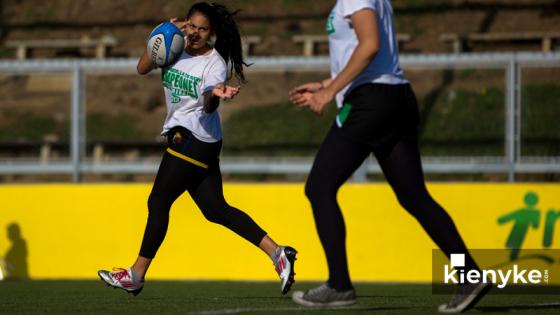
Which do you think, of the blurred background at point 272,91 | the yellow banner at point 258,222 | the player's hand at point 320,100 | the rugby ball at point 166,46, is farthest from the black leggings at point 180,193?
the yellow banner at point 258,222

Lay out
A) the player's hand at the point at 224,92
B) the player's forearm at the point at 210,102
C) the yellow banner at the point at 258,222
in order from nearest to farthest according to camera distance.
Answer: the player's hand at the point at 224,92 → the player's forearm at the point at 210,102 → the yellow banner at the point at 258,222

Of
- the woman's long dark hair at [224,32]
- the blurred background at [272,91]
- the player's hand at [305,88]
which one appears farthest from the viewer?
the blurred background at [272,91]

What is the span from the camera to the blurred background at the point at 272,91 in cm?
1238

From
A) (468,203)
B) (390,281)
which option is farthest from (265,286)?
(468,203)

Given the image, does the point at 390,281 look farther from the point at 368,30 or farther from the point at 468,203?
the point at 368,30

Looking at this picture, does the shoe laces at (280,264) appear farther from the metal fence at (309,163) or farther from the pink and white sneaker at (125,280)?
the metal fence at (309,163)

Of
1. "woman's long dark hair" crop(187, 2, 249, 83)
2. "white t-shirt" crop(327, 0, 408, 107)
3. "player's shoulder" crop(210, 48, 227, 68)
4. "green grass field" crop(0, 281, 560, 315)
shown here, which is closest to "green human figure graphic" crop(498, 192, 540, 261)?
"green grass field" crop(0, 281, 560, 315)

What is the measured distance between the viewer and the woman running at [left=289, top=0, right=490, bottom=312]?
6516mm

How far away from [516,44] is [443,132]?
22.4 feet

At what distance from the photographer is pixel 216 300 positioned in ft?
26.8

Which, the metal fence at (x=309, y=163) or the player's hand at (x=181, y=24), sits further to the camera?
the metal fence at (x=309, y=163)

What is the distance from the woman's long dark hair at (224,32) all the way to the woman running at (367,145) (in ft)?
5.17

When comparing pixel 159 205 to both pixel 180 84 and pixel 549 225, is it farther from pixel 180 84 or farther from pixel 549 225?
pixel 549 225

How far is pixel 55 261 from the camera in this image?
12.2 meters
